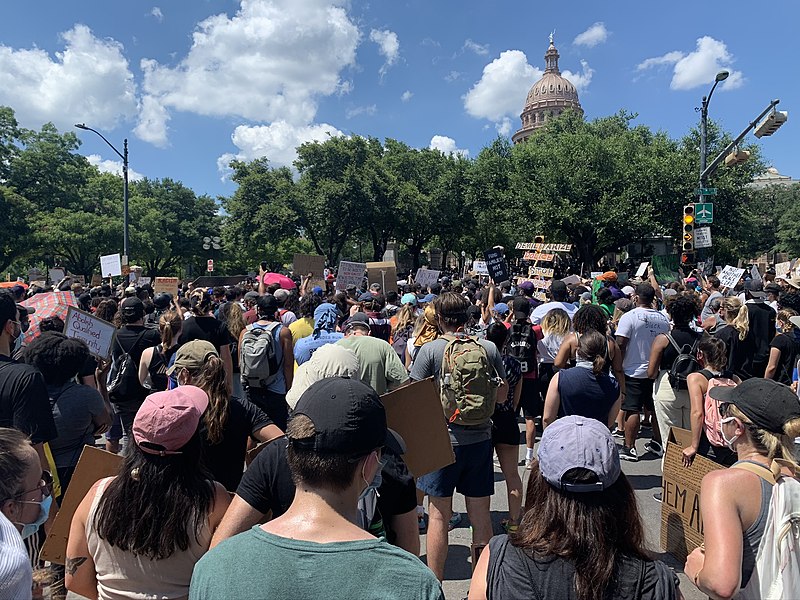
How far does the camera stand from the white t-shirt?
5934mm

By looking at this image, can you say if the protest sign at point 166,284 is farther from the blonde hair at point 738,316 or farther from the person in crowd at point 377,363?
the blonde hair at point 738,316

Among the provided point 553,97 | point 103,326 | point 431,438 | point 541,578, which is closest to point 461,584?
point 431,438

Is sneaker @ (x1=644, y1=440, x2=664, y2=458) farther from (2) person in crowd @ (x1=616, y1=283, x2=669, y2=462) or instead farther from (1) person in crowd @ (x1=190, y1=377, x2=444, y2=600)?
(1) person in crowd @ (x1=190, y1=377, x2=444, y2=600)

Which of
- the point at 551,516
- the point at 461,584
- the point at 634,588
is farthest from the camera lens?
the point at 461,584

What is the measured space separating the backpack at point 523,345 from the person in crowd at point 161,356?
138 inches

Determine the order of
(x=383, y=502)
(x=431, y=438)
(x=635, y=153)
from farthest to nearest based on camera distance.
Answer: (x=635, y=153) < (x=431, y=438) < (x=383, y=502)

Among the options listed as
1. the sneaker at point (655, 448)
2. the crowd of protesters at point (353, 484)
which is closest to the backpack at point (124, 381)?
the crowd of protesters at point (353, 484)

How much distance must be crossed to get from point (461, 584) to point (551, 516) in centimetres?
258

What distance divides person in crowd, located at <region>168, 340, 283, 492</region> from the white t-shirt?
176 inches

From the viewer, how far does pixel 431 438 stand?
3047 millimetres

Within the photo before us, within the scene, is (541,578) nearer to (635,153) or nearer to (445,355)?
(445,355)

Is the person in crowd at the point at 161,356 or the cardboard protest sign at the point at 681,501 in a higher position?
the person in crowd at the point at 161,356

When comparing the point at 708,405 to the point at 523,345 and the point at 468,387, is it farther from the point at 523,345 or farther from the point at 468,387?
the point at 523,345

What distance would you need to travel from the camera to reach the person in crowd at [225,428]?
111 inches
